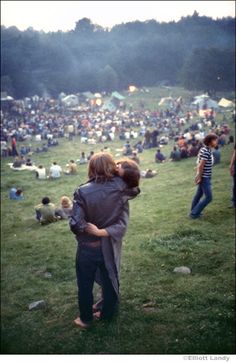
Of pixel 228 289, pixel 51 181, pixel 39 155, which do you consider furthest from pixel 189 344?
pixel 39 155

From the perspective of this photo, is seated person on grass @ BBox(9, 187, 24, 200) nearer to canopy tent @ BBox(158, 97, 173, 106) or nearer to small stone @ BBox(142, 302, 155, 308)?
small stone @ BBox(142, 302, 155, 308)

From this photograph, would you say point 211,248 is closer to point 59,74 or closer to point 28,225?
point 28,225

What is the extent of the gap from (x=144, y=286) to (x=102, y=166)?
2.98 metres

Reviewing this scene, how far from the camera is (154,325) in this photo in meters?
5.11

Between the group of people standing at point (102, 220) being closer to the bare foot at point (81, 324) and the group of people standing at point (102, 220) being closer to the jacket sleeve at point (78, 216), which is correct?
the jacket sleeve at point (78, 216)

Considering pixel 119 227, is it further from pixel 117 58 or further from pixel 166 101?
pixel 117 58

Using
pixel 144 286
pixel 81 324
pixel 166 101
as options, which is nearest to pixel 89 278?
pixel 81 324

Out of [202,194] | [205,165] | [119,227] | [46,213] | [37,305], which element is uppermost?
[205,165]

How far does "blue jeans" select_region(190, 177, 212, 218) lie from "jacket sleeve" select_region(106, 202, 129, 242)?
4370 mm

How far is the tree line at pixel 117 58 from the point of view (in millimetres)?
65250

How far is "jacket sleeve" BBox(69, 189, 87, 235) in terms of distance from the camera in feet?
13.6

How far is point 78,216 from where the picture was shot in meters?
4.17

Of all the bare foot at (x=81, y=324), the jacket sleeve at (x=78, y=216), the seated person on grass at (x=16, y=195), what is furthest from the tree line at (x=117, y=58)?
the jacket sleeve at (x=78, y=216)

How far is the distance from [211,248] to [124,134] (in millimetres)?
A: 25606
